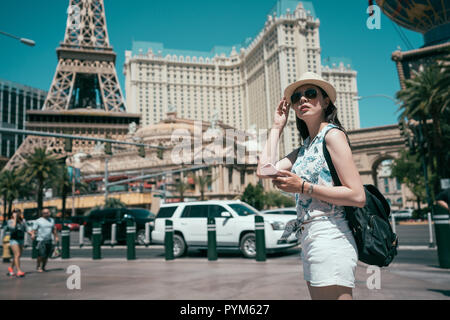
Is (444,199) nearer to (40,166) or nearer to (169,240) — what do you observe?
(169,240)

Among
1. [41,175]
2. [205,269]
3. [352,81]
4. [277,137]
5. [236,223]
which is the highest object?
[352,81]

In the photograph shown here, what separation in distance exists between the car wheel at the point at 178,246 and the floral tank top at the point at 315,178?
11.2m

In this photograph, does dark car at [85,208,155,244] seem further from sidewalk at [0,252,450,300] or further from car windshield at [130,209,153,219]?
sidewalk at [0,252,450,300]

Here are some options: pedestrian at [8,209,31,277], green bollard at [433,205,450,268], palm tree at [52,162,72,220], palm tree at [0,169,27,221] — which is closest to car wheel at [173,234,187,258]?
pedestrian at [8,209,31,277]

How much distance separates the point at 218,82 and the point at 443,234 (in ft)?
505

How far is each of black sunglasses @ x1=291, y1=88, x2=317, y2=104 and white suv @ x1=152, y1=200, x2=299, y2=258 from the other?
9.78 meters

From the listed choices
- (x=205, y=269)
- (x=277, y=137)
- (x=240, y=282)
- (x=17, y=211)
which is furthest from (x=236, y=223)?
(x=277, y=137)

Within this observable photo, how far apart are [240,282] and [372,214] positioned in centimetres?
515

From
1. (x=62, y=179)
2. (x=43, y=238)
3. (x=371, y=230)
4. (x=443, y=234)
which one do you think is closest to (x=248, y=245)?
(x=443, y=234)

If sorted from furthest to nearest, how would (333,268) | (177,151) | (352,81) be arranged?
(352,81) → (177,151) → (333,268)
